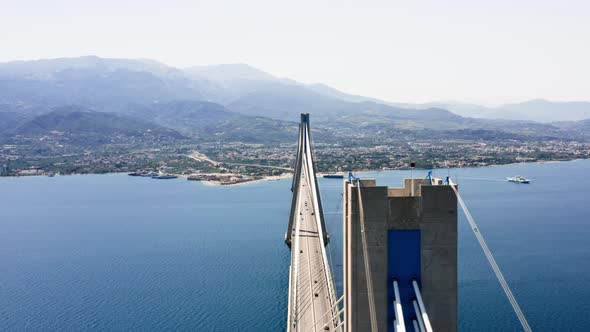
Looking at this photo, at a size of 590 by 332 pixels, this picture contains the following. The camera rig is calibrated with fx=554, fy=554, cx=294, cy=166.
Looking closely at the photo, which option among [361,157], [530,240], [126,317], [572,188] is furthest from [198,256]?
[361,157]

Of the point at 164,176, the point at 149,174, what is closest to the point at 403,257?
the point at 164,176

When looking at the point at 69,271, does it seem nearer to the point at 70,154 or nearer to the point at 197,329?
the point at 197,329

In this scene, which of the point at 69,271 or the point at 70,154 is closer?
the point at 69,271

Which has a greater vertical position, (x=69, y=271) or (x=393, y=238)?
(x=393, y=238)

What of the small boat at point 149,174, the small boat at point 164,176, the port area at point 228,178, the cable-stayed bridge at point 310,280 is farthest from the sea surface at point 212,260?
the small boat at point 149,174


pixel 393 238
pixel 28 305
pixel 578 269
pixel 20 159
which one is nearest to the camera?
pixel 393 238

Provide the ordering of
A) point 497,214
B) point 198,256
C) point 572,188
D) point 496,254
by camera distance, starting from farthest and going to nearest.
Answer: point 572,188
point 497,214
point 198,256
point 496,254

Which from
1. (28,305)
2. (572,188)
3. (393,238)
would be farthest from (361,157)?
(393,238)
